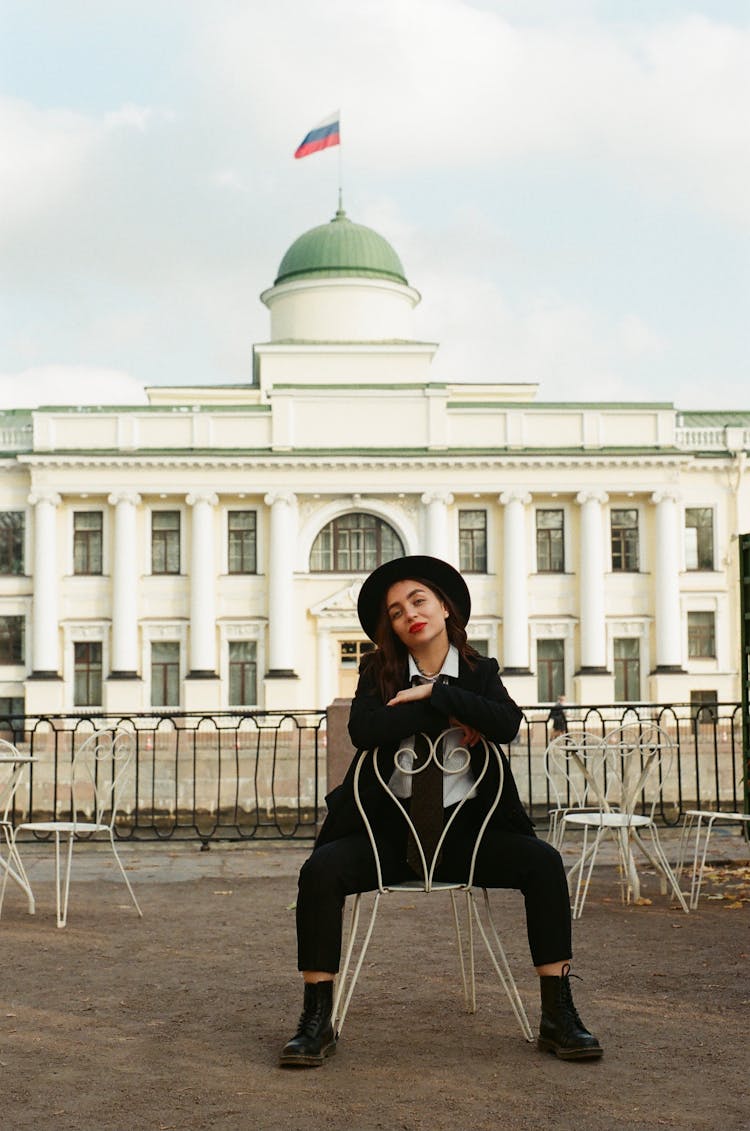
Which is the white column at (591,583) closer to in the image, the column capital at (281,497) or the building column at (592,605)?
the building column at (592,605)

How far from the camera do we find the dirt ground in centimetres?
385

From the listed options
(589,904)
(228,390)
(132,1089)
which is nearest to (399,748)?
(132,1089)

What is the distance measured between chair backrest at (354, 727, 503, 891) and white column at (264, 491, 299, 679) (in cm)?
3700

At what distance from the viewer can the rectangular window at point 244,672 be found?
42156 mm

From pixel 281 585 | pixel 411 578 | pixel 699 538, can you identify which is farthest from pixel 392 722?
pixel 699 538

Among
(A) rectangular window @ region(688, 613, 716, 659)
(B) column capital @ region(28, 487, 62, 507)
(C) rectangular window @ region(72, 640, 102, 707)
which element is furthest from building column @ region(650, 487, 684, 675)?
(B) column capital @ region(28, 487, 62, 507)

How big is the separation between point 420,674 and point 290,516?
3769 cm

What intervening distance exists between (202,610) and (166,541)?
2876mm

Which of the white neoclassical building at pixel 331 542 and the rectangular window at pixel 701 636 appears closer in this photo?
the white neoclassical building at pixel 331 542

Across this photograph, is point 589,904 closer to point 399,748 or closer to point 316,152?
point 399,748

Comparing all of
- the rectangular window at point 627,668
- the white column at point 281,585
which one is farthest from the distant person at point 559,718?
the rectangular window at point 627,668

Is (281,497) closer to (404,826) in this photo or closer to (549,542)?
(549,542)

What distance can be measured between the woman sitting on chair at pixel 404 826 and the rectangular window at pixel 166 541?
3854 cm

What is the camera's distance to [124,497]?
42.2 meters
